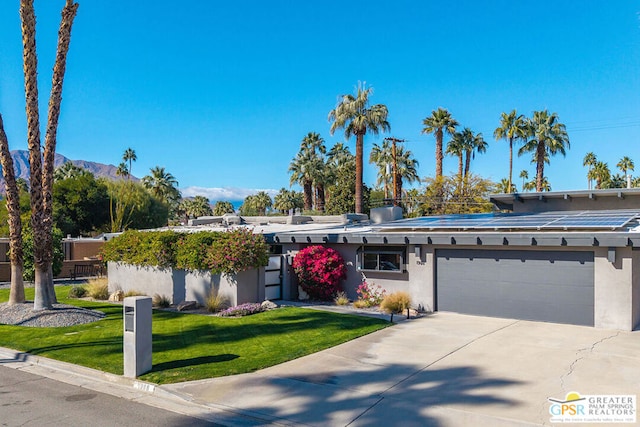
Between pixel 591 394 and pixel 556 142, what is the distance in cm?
4439

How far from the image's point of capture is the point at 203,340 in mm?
12891

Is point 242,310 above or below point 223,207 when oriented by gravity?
below

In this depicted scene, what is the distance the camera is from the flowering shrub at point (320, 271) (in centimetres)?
1880

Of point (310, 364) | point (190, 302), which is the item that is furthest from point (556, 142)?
point (310, 364)

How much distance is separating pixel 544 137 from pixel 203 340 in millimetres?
44648

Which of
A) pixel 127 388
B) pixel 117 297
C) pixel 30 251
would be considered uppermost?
pixel 30 251

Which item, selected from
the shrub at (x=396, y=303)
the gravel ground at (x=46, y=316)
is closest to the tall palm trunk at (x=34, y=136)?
the gravel ground at (x=46, y=316)

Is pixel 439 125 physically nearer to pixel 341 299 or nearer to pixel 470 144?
pixel 470 144

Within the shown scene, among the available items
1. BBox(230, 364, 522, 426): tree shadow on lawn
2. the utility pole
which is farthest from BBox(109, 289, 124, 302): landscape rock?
the utility pole

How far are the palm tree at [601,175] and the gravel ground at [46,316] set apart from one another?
75647mm

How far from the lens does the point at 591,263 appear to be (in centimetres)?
1405

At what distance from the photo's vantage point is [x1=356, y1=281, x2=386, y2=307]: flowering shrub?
704 inches

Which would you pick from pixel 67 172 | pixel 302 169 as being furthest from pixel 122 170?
pixel 302 169

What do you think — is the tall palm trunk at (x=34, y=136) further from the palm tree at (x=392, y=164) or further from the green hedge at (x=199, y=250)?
the palm tree at (x=392, y=164)
